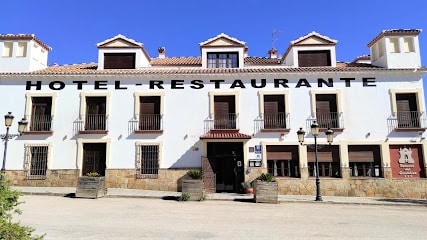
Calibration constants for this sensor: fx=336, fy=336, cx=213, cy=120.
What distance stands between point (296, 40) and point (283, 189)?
27.4 feet

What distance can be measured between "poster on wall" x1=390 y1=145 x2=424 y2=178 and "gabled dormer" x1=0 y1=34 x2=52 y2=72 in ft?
64.4

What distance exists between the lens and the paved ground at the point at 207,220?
7484 mm

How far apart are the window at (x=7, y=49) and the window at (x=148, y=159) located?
895 cm

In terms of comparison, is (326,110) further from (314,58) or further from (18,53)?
(18,53)

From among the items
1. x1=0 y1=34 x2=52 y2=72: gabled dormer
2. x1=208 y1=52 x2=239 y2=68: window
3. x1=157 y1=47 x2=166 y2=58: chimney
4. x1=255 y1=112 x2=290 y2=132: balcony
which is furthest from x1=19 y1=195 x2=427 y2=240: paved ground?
x1=157 y1=47 x2=166 y2=58: chimney

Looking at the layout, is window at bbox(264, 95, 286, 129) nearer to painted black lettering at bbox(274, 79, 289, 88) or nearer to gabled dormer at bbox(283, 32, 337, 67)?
painted black lettering at bbox(274, 79, 289, 88)

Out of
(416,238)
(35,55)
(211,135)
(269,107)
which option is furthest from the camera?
(35,55)

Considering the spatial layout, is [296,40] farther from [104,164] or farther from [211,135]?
[104,164]

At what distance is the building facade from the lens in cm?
1683

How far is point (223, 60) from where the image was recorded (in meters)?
19.2

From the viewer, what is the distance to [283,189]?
1677cm

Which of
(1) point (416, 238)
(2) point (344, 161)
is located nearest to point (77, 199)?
(1) point (416, 238)

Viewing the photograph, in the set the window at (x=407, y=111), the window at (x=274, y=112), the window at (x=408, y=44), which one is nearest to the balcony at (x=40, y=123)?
the window at (x=274, y=112)

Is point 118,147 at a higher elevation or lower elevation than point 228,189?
higher
